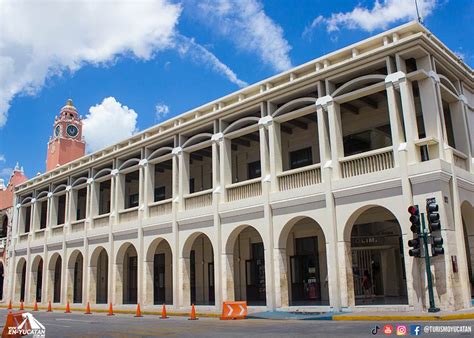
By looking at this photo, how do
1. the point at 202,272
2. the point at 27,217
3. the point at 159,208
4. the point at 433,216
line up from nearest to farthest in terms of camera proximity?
the point at 433,216, the point at 159,208, the point at 202,272, the point at 27,217

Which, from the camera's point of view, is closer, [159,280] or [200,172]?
[200,172]

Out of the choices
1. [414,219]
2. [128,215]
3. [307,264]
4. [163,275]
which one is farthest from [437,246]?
[163,275]

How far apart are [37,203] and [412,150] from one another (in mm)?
28408

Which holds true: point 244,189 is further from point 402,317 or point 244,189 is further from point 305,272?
point 402,317

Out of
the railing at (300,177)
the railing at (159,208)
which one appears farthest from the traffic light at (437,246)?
the railing at (159,208)

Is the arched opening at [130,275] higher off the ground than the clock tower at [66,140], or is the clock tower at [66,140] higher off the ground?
the clock tower at [66,140]

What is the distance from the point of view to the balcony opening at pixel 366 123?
21391 mm

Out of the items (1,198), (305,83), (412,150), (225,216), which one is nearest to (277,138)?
(305,83)

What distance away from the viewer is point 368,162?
17953 millimetres

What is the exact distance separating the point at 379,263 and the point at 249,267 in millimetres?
6919

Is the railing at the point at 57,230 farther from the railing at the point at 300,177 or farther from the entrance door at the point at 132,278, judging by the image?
the railing at the point at 300,177

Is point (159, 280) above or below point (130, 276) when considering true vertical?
below

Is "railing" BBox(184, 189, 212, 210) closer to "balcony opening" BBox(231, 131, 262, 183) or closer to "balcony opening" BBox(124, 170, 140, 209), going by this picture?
"balcony opening" BBox(231, 131, 262, 183)

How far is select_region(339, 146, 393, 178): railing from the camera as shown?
57.2ft
